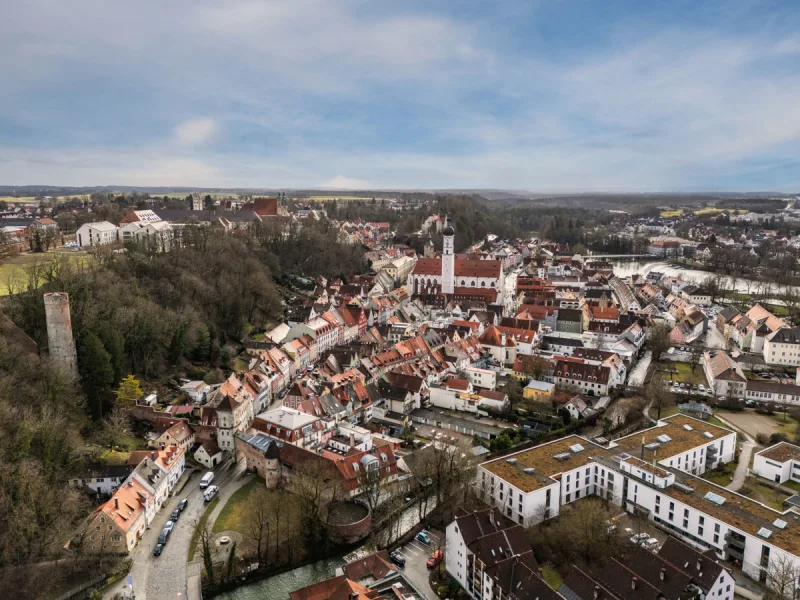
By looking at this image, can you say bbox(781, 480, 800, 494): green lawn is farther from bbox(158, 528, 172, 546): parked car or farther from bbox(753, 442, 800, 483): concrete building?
bbox(158, 528, 172, 546): parked car

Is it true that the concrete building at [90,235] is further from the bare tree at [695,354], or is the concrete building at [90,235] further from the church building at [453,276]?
the bare tree at [695,354]

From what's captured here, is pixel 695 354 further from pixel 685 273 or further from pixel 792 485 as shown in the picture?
pixel 685 273

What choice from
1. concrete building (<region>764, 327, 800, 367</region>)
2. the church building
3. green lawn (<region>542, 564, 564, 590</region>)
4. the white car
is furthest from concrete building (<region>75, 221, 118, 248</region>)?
concrete building (<region>764, 327, 800, 367</region>)

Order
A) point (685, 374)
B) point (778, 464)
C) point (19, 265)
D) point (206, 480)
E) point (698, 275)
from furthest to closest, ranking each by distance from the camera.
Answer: point (698, 275) < point (19, 265) < point (685, 374) < point (778, 464) < point (206, 480)

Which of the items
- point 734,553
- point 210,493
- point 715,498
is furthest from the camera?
point 210,493

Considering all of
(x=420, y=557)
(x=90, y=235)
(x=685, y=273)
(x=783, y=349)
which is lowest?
(x=420, y=557)

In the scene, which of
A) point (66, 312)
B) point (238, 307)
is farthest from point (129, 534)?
point (238, 307)

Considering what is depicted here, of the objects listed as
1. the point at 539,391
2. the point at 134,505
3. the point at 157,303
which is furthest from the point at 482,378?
the point at 157,303
